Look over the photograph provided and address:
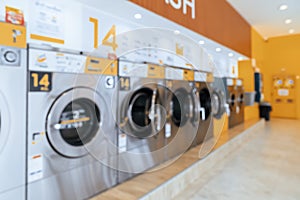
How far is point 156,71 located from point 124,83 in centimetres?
53

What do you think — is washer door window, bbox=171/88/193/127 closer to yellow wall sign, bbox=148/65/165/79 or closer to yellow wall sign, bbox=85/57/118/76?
yellow wall sign, bbox=148/65/165/79

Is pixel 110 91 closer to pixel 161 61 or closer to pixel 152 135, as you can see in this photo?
pixel 152 135

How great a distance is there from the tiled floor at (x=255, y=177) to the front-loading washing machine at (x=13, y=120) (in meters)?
1.35

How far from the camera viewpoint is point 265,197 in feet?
6.42

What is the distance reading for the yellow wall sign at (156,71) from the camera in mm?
2332

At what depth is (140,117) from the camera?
2244mm

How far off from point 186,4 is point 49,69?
1.98 metres

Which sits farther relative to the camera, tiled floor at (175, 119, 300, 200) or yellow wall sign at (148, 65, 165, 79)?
yellow wall sign at (148, 65, 165, 79)

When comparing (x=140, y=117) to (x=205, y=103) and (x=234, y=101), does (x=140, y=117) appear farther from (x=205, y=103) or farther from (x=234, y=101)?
(x=234, y=101)

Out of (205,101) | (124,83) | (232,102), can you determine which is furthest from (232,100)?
(124,83)

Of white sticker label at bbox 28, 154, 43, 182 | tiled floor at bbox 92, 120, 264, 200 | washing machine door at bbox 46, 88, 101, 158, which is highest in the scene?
washing machine door at bbox 46, 88, 101, 158

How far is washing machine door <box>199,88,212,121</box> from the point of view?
279 centimetres

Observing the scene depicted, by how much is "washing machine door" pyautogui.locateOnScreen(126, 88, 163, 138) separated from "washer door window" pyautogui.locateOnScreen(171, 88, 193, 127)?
12.8 inches

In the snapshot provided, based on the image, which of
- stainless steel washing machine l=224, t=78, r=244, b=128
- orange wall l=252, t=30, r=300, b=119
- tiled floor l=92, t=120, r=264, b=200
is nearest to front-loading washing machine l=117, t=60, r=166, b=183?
tiled floor l=92, t=120, r=264, b=200
